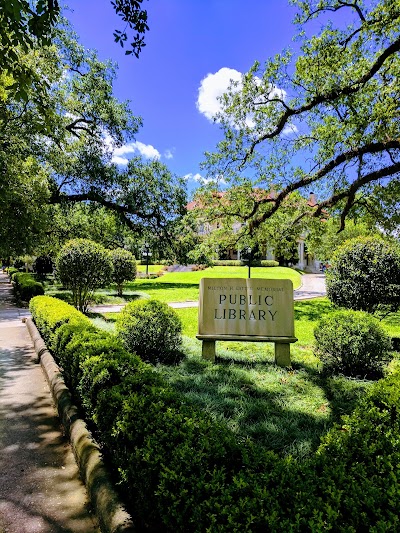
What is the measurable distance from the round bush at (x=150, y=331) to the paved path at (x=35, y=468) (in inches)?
53.8

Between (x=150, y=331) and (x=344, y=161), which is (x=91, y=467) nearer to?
(x=150, y=331)

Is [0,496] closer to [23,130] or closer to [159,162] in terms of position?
[23,130]

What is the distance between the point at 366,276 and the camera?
7949mm

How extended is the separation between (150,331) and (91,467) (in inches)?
113

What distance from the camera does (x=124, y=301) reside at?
15328mm

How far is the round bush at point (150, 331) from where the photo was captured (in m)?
5.60

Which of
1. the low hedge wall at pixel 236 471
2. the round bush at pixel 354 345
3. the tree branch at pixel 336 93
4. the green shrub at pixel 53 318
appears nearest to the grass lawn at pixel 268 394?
the round bush at pixel 354 345

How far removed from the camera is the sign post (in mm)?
5773

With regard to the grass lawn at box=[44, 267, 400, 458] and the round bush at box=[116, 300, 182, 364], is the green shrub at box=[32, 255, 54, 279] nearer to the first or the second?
the grass lawn at box=[44, 267, 400, 458]

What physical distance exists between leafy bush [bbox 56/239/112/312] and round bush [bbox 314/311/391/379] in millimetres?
7854

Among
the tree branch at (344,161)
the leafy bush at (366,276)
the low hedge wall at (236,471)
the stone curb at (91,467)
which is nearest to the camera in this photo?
the low hedge wall at (236,471)

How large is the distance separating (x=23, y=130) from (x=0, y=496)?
13391 mm

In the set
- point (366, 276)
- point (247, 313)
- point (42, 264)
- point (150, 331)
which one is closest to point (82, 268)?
point (150, 331)

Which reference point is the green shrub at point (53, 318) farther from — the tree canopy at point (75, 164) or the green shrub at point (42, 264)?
the green shrub at point (42, 264)
